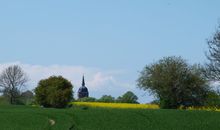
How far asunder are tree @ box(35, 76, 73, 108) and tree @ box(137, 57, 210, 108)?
15.6 m

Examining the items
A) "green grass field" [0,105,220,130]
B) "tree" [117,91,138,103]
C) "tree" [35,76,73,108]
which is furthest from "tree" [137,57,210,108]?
"tree" [117,91,138,103]

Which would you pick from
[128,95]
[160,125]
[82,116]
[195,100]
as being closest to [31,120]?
[82,116]

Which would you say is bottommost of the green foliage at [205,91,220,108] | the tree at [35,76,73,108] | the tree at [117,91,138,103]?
the green foliage at [205,91,220,108]

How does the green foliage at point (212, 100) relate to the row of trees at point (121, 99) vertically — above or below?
below

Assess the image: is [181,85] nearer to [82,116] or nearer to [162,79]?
[162,79]

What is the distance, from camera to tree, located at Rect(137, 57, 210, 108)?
7550cm

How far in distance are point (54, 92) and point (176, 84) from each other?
74.2 feet

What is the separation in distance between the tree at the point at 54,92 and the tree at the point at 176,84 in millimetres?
15613

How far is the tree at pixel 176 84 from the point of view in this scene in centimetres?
7550

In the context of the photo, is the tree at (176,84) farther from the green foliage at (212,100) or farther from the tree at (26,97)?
the tree at (26,97)

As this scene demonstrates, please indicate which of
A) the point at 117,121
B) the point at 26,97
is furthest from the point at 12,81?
the point at 117,121

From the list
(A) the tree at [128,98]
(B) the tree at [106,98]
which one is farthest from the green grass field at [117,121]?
(B) the tree at [106,98]

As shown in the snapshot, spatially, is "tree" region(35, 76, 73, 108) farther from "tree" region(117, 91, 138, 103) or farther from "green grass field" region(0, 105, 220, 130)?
"green grass field" region(0, 105, 220, 130)

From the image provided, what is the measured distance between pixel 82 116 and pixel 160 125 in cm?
903
